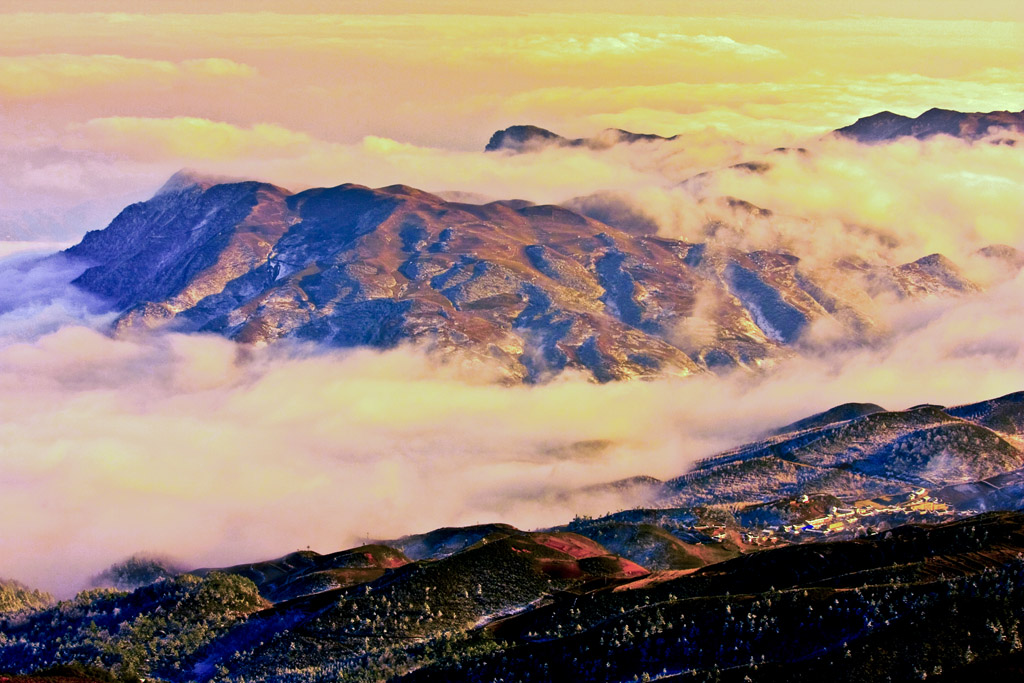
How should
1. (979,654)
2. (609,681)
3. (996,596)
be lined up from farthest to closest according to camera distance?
(609,681), (996,596), (979,654)

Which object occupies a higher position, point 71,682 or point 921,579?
point 921,579

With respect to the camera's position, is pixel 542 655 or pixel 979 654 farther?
pixel 542 655

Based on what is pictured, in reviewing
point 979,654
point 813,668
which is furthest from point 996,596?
point 813,668

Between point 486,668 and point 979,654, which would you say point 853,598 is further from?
point 486,668

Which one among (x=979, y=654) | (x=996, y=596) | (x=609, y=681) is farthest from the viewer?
(x=609, y=681)

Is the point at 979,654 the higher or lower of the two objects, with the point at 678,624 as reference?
higher

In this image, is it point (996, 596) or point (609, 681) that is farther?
point (609, 681)

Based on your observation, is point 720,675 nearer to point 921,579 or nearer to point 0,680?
point 921,579

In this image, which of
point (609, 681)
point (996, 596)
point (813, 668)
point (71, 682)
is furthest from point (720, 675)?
point (71, 682)
